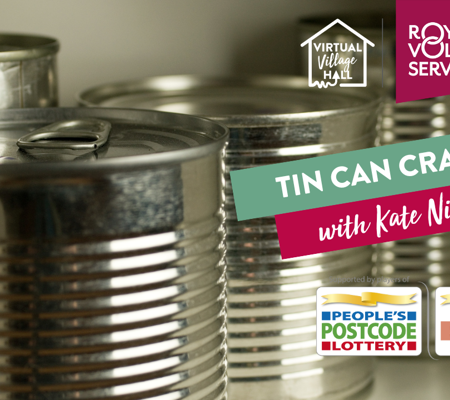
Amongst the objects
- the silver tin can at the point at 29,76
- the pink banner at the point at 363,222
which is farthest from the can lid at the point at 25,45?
the pink banner at the point at 363,222

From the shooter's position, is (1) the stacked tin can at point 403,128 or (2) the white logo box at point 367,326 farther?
(1) the stacked tin can at point 403,128

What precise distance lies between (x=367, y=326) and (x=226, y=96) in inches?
22.8

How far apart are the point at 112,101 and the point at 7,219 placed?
66 cm

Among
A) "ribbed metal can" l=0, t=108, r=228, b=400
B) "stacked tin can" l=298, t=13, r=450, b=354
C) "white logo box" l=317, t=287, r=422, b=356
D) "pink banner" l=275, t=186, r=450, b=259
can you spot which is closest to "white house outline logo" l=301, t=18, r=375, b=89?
"stacked tin can" l=298, t=13, r=450, b=354

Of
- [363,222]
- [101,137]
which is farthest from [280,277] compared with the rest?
[101,137]

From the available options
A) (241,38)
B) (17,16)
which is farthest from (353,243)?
(17,16)

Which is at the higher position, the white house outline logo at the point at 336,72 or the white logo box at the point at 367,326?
the white house outline logo at the point at 336,72

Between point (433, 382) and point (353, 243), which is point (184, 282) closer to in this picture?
point (353, 243)

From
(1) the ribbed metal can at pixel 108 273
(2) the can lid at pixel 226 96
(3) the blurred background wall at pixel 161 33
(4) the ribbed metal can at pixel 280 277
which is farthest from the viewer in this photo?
(3) the blurred background wall at pixel 161 33

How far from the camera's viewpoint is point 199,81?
4.82 feet

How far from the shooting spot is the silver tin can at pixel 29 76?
42.2 inches

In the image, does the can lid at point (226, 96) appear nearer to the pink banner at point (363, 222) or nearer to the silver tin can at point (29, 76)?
the silver tin can at point (29, 76)

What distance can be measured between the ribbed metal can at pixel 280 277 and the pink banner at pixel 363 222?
0.02 m

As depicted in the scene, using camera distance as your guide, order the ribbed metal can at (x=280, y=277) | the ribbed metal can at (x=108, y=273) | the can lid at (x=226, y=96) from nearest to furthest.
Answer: the ribbed metal can at (x=108, y=273) → the ribbed metal can at (x=280, y=277) → the can lid at (x=226, y=96)
